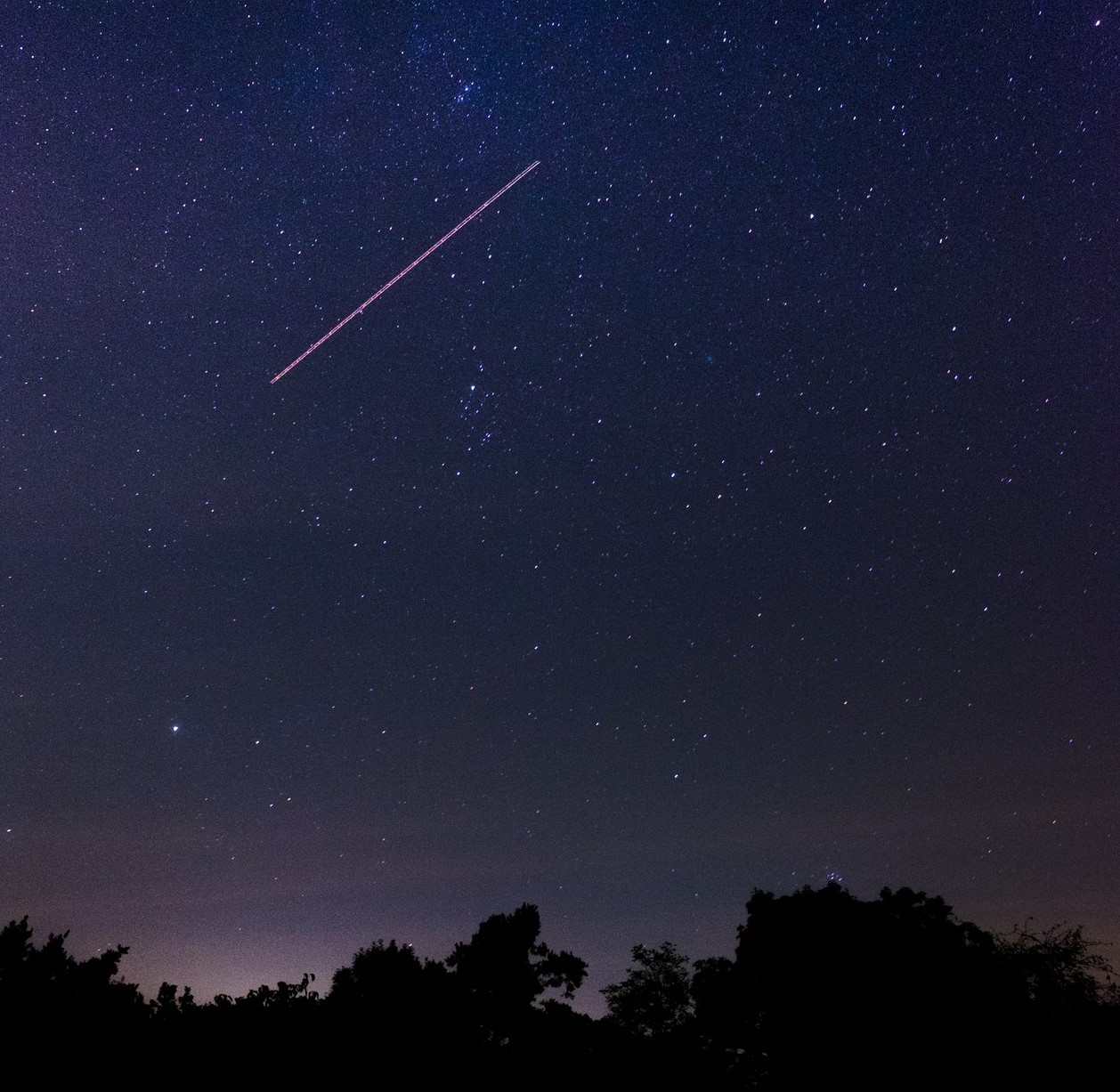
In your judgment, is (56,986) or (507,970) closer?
(56,986)

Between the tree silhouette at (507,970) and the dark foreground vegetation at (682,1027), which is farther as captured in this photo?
the tree silhouette at (507,970)

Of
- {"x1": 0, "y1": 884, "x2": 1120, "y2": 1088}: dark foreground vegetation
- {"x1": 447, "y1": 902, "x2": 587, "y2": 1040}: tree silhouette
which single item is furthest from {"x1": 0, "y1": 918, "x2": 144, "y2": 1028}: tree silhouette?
{"x1": 447, "y1": 902, "x2": 587, "y2": 1040}: tree silhouette

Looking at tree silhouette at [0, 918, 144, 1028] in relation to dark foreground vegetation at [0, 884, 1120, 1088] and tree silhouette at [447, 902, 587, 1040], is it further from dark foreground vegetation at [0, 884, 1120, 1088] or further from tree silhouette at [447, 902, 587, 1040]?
tree silhouette at [447, 902, 587, 1040]

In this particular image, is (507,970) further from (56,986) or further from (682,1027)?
(56,986)

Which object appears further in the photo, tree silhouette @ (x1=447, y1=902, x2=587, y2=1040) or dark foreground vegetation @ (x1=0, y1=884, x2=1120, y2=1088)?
tree silhouette @ (x1=447, y1=902, x2=587, y2=1040)

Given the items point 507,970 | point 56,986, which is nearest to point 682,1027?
point 507,970

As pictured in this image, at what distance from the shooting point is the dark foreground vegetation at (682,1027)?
19750 mm

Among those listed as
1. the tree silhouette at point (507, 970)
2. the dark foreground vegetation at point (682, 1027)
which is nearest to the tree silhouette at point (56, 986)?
the dark foreground vegetation at point (682, 1027)

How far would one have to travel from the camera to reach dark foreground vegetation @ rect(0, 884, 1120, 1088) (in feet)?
64.8

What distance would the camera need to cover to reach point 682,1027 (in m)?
33.5

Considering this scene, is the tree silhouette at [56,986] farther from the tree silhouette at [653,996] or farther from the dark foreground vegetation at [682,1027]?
the tree silhouette at [653,996]

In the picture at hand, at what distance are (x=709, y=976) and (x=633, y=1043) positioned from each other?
3.62 meters

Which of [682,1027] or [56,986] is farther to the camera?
[682,1027]

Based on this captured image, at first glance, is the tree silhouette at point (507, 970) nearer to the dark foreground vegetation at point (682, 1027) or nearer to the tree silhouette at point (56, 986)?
the dark foreground vegetation at point (682, 1027)
